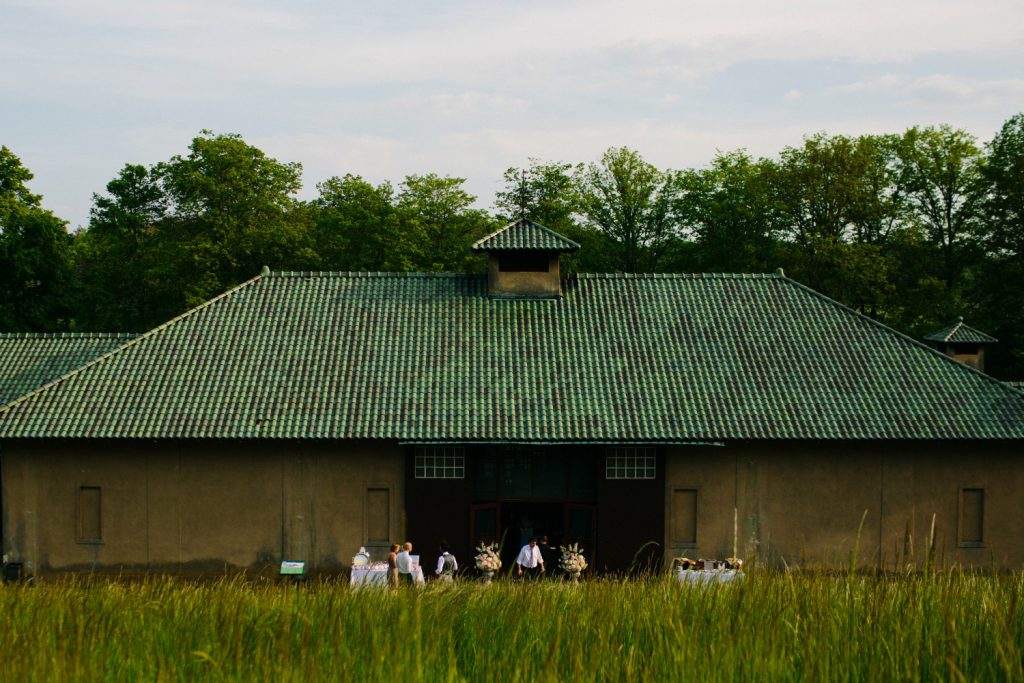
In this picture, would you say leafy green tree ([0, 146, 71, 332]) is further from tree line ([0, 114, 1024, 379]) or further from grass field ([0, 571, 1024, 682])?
grass field ([0, 571, 1024, 682])

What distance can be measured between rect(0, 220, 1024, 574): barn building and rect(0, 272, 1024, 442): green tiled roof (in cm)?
8

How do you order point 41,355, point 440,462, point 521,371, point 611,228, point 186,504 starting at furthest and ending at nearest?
point 611,228 → point 41,355 → point 521,371 → point 440,462 → point 186,504

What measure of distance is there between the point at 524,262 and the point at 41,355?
52.0 feet

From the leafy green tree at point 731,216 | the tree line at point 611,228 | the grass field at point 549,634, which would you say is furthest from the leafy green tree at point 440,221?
the grass field at point 549,634

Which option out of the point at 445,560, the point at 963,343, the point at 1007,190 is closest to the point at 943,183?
the point at 1007,190

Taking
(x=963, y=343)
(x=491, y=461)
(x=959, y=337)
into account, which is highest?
(x=959, y=337)

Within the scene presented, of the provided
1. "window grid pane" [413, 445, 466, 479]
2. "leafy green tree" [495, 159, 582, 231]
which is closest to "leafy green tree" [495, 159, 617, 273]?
"leafy green tree" [495, 159, 582, 231]

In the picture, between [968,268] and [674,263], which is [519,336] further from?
[968,268]

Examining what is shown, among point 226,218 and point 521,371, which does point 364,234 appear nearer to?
point 226,218

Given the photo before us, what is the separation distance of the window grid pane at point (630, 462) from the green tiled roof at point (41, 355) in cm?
1716

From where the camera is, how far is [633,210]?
59531 millimetres

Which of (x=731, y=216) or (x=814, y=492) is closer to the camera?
(x=814, y=492)

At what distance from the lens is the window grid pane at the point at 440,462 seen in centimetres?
2619

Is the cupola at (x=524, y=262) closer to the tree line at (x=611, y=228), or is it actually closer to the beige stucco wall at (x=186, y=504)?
the beige stucco wall at (x=186, y=504)
